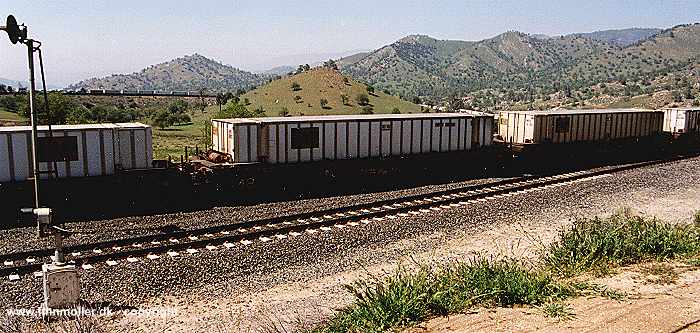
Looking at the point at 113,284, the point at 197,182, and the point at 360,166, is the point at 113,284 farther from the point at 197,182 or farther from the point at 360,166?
the point at 360,166

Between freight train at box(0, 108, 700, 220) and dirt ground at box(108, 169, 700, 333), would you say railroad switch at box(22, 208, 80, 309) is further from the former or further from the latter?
freight train at box(0, 108, 700, 220)

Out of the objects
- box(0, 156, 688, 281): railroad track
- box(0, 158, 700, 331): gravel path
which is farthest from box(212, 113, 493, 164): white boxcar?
box(0, 156, 688, 281): railroad track

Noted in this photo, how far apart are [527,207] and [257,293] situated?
40.0 feet

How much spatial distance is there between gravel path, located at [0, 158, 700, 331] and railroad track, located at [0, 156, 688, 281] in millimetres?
504

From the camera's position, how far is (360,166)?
24.6 metres

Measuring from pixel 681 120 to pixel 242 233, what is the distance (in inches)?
1375

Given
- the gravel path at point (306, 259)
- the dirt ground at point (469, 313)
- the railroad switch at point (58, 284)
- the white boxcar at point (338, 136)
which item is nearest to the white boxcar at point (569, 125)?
the white boxcar at point (338, 136)

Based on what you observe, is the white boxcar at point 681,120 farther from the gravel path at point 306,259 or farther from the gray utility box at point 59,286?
the gray utility box at point 59,286

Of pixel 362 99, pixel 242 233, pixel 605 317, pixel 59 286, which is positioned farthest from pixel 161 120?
pixel 605 317

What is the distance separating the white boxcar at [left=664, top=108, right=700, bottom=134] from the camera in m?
39.2

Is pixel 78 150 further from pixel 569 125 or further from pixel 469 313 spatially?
pixel 569 125

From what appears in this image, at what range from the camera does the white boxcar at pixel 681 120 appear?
39.2 metres

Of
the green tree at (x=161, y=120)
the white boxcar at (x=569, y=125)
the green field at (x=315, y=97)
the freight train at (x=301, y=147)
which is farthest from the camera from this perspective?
the green field at (x=315, y=97)

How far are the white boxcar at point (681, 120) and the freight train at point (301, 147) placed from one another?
6701 mm
